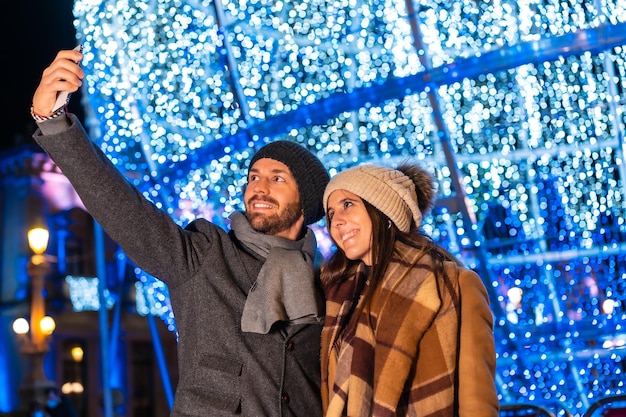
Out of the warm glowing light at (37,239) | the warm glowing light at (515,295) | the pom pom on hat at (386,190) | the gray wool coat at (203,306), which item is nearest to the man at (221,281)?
the gray wool coat at (203,306)

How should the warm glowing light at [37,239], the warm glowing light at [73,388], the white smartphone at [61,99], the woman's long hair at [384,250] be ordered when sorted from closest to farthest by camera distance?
1. the white smartphone at [61,99]
2. the woman's long hair at [384,250]
3. the warm glowing light at [37,239]
4. the warm glowing light at [73,388]

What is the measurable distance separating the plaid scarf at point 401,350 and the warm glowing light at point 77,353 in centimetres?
2117

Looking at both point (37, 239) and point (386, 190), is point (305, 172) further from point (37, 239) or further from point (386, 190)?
point (37, 239)

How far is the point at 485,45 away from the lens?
416cm

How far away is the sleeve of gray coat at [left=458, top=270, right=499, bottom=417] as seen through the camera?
93.7 inches

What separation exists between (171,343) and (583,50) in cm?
2294

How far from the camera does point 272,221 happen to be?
282 cm

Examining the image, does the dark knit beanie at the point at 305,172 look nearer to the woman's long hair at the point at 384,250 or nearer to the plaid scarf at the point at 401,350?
the woman's long hair at the point at 384,250

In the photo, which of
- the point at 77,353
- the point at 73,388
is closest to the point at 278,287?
the point at 73,388

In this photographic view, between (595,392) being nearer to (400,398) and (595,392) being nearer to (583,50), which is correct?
(583,50)

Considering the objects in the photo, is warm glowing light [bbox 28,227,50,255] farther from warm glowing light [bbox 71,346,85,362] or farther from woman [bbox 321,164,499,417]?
warm glowing light [bbox 71,346,85,362]

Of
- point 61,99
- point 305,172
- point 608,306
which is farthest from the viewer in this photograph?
point 608,306

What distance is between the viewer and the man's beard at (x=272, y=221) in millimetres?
2812

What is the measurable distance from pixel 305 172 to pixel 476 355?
0.87 m
